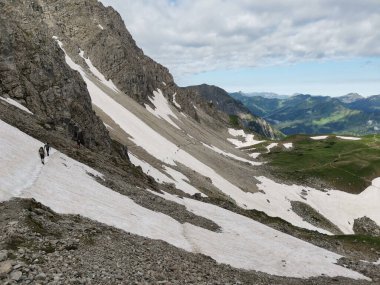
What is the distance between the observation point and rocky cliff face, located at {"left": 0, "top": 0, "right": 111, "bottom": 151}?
60000 mm

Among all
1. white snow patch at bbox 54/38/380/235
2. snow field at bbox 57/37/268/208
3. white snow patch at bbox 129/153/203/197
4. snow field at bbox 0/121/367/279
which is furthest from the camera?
snow field at bbox 57/37/268/208

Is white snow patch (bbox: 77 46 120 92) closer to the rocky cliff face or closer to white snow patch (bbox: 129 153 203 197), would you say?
the rocky cliff face

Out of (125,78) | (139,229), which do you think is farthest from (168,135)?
(139,229)

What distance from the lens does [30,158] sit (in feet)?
118

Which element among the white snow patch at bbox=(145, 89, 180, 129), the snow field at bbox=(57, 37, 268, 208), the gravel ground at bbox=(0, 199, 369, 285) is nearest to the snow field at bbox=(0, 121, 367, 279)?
the gravel ground at bbox=(0, 199, 369, 285)

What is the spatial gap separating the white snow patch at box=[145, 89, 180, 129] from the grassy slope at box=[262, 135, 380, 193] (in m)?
42.3

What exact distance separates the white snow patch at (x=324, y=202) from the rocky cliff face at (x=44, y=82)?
39.8m

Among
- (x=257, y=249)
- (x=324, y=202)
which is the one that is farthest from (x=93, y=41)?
(x=257, y=249)

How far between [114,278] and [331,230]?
7915 cm

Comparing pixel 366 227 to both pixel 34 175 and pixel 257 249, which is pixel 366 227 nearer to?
pixel 257 249

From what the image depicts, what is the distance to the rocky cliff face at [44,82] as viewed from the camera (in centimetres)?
6000

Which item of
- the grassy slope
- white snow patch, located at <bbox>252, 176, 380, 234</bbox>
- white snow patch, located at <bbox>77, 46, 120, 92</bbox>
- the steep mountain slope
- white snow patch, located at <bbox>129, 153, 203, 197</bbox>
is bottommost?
white snow patch, located at <bbox>129, 153, 203, 197</bbox>

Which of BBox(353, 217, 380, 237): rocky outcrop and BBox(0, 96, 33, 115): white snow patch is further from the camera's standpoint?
BBox(353, 217, 380, 237): rocky outcrop

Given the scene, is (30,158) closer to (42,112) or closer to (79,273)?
(79,273)
